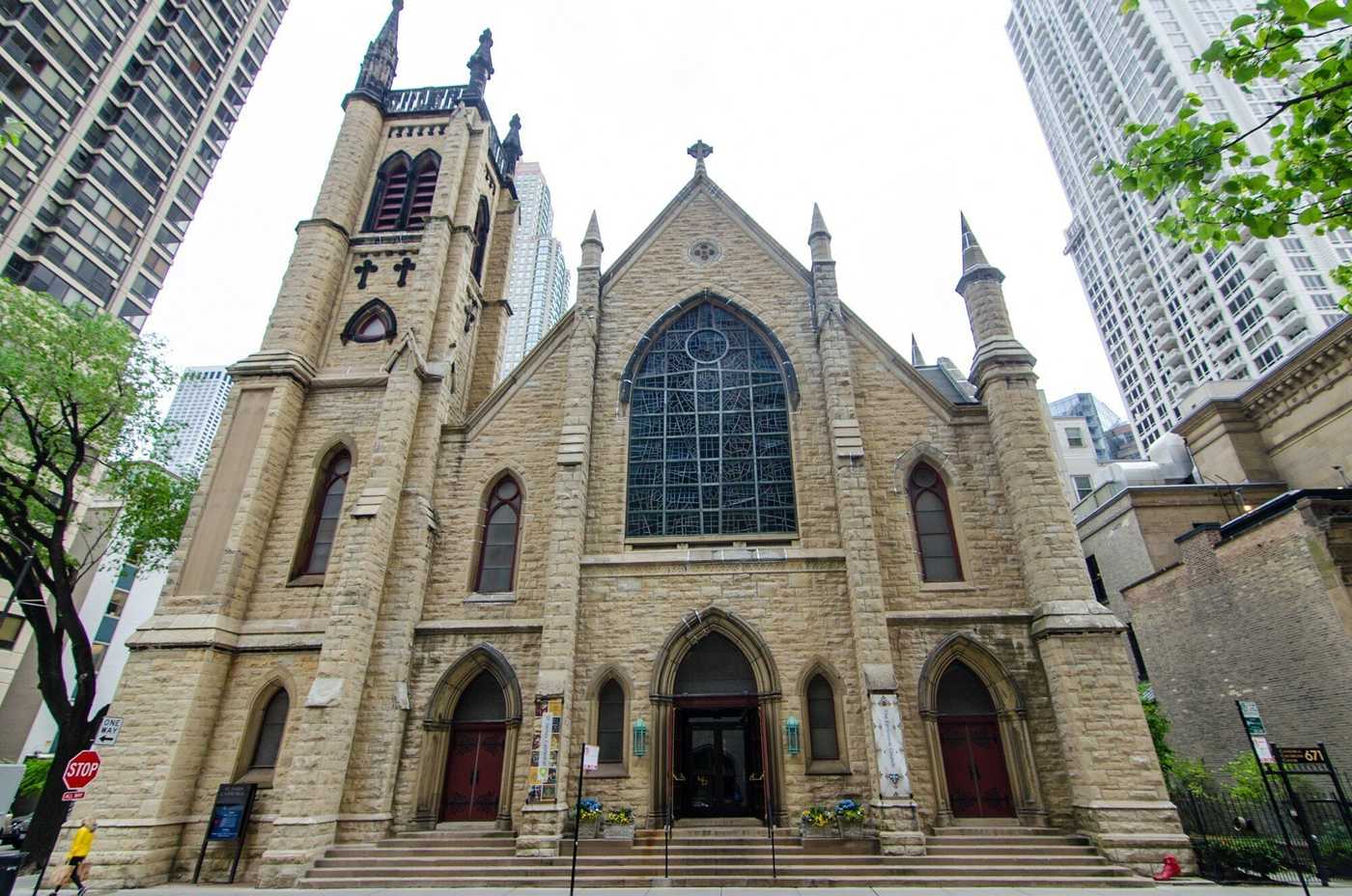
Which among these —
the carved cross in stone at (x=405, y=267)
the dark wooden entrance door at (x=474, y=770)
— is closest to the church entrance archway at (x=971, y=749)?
the dark wooden entrance door at (x=474, y=770)

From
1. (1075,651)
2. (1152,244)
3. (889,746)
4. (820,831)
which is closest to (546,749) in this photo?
(820,831)

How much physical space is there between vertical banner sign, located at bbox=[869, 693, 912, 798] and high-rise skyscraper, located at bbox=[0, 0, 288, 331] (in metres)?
34.2

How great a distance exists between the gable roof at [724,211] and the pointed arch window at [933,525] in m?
5.71

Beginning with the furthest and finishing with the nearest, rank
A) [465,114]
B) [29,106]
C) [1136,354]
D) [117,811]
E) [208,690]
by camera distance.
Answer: [1136,354] → [29,106] → [465,114] → [208,690] → [117,811]

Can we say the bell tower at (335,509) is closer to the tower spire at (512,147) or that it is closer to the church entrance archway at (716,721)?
the tower spire at (512,147)

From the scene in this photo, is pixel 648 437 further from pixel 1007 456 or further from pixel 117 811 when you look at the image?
pixel 117 811

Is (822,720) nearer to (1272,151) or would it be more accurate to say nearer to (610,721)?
(610,721)

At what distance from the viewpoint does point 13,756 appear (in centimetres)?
3055

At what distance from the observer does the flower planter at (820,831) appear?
1226 cm

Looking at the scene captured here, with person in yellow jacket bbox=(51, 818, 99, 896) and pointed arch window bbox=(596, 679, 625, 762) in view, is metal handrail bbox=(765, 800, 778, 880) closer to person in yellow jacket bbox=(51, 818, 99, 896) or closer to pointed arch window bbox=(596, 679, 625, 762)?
pointed arch window bbox=(596, 679, 625, 762)

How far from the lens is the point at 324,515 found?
53.5 feet

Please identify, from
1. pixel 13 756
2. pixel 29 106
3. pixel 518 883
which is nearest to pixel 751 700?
pixel 518 883

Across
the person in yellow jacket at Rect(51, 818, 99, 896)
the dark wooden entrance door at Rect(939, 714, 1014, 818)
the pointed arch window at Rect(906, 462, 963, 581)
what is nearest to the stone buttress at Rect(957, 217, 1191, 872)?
the dark wooden entrance door at Rect(939, 714, 1014, 818)

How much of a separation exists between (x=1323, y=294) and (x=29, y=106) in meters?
77.7
